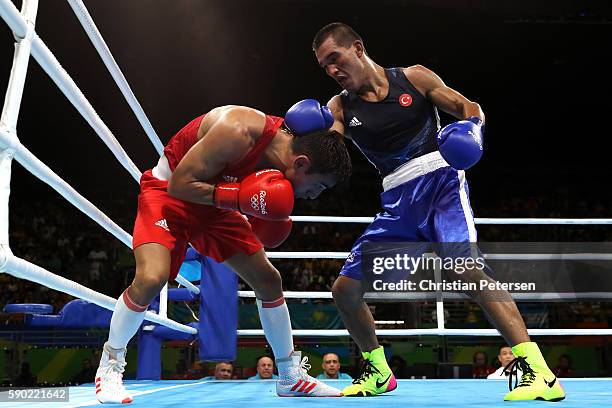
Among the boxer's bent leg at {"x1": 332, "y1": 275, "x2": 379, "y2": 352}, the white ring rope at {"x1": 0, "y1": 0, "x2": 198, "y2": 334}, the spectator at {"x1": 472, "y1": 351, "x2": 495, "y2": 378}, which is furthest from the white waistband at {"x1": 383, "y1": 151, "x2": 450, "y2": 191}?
the spectator at {"x1": 472, "y1": 351, "x2": 495, "y2": 378}

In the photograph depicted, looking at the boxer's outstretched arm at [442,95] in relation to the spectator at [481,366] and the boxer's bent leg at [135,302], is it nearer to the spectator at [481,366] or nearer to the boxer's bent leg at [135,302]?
the boxer's bent leg at [135,302]

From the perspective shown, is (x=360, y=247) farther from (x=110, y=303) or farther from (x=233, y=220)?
Result: (x=110, y=303)

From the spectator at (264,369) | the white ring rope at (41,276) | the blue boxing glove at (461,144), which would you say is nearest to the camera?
the white ring rope at (41,276)

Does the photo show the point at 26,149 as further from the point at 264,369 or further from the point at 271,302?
the point at 264,369

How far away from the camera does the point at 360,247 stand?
1.98 meters

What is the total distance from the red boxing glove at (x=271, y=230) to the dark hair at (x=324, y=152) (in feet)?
0.67

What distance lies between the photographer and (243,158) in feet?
5.61

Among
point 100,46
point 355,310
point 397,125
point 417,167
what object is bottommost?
point 355,310

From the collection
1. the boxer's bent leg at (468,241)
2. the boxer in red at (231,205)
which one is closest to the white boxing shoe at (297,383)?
the boxer in red at (231,205)

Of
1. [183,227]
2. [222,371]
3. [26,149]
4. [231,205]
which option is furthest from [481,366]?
[26,149]

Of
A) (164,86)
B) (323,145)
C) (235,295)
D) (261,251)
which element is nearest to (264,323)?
(261,251)

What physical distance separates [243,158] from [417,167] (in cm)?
56

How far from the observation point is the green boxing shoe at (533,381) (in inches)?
60.0

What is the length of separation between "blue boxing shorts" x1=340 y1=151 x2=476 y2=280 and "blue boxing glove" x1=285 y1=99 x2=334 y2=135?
0.37 m
